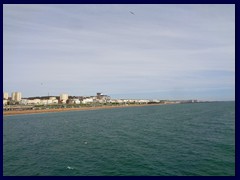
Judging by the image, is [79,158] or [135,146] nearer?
[79,158]

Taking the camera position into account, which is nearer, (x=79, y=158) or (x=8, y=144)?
(x=79, y=158)

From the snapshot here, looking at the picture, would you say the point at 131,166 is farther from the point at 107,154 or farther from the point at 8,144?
the point at 8,144

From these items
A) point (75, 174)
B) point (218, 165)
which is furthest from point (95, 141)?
point (218, 165)

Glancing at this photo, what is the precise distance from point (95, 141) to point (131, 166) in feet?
52.1

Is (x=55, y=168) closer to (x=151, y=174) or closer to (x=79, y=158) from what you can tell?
(x=79, y=158)
